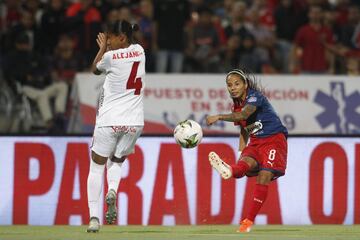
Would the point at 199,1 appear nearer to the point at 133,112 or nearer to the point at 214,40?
the point at 214,40

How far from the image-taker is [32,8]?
21594 millimetres

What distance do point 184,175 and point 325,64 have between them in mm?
6319

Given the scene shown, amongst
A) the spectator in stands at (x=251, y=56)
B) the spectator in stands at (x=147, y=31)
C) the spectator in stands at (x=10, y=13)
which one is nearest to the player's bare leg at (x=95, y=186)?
the spectator in stands at (x=147, y=31)

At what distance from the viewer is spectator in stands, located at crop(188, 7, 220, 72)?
21.3 meters

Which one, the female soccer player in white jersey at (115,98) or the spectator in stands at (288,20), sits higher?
the spectator in stands at (288,20)

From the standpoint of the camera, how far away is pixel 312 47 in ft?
69.7

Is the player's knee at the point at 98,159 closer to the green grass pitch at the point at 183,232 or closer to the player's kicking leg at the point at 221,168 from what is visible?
the green grass pitch at the point at 183,232

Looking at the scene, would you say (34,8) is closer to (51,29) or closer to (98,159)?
(51,29)

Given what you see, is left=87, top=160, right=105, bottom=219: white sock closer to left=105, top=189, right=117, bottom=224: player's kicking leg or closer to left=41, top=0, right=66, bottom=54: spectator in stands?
left=105, top=189, right=117, bottom=224: player's kicking leg

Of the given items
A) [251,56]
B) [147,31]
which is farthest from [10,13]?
[251,56]

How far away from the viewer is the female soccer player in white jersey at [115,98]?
1296 cm

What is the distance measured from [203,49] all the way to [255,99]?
8224 millimetres

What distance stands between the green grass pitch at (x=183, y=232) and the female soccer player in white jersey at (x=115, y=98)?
52 centimetres

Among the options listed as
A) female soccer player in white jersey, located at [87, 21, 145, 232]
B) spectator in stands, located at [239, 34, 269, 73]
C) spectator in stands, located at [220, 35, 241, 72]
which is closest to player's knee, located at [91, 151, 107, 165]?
female soccer player in white jersey, located at [87, 21, 145, 232]
